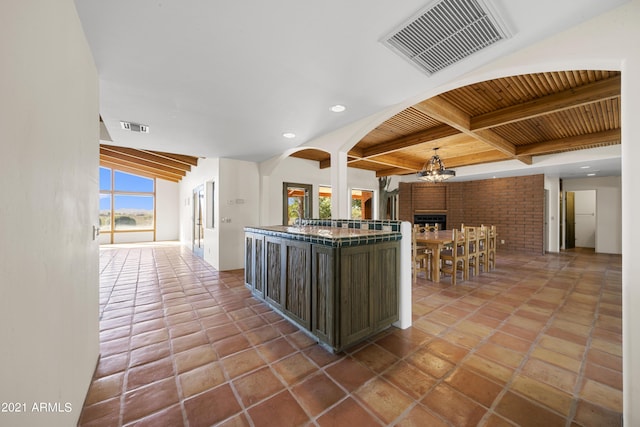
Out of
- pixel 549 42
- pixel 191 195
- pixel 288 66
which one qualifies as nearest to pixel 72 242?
pixel 288 66

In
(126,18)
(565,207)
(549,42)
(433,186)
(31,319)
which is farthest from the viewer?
(433,186)

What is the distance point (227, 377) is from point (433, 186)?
856 cm

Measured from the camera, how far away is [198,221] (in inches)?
280

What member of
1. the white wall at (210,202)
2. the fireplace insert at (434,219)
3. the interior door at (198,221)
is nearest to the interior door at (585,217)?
the fireplace insert at (434,219)

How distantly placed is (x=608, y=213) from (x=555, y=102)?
23.9ft

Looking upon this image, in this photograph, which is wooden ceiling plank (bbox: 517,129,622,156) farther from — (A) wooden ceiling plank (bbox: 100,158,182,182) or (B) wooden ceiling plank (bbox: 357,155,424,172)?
(A) wooden ceiling plank (bbox: 100,158,182,182)

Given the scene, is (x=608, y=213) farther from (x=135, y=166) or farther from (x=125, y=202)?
(x=125, y=202)

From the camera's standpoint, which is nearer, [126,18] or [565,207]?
[126,18]

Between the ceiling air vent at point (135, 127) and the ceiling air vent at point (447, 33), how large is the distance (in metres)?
3.26

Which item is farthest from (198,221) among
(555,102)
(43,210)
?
(555,102)

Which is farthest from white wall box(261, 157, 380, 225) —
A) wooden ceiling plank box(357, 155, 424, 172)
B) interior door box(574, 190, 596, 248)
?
interior door box(574, 190, 596, 248)

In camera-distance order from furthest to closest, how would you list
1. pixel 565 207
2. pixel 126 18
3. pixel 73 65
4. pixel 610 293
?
pixel 565 207
pixel 610 293
pixel 126 18
pixel 73 65

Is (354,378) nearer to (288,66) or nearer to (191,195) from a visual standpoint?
(288,66)

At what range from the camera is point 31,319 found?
33.4 inches
